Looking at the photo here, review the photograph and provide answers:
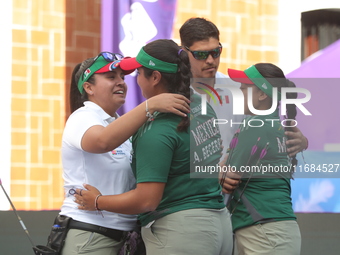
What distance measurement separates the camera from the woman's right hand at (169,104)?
260 centimetres

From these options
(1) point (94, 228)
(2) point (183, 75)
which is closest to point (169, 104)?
(2) point (183, 75)

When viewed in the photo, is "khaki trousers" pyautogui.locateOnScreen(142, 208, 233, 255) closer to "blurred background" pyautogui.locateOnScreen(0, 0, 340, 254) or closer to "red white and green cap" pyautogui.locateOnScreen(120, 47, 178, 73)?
"red white and green cap" pyautogui.locateOnScreen(120, 47, 178, 73)

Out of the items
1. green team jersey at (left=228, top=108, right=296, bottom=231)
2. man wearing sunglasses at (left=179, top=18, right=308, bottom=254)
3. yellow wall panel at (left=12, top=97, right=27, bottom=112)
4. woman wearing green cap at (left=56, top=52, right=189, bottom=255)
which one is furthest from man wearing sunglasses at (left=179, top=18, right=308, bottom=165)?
yellow wall panel at (left=12, top=97, right=27, bottom=112)

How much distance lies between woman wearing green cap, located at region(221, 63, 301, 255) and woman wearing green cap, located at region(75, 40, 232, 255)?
23.1 inches

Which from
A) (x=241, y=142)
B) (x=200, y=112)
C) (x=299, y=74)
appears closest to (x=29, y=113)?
(x=299, y=74)

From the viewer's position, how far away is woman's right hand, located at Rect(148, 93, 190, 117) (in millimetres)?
2596

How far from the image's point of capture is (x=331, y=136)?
20.5 feet

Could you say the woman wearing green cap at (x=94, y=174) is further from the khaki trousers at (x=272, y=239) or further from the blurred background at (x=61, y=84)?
the blurred background at (x=61, y=84)

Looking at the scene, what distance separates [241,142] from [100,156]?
0.87m

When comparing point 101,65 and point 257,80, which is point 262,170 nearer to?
point 257,80

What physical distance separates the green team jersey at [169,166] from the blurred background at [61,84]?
3.31m

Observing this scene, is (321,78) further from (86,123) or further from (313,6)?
(86,123)

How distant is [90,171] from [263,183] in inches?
40.6

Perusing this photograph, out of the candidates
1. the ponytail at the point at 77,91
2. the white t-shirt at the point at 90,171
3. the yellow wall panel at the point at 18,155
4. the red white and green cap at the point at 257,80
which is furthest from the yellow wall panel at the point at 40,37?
the white t-shirt at the point at 90,171
